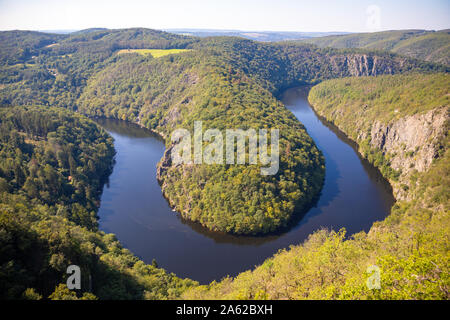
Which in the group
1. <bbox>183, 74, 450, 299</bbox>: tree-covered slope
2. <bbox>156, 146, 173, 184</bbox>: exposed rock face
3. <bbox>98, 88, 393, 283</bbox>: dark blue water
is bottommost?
<bbox>98, 88, 393, 283</bbox>: dark blue water

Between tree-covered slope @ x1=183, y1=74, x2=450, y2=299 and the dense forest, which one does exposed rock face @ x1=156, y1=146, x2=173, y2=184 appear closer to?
the dense forest

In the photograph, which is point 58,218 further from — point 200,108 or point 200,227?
point 200,108

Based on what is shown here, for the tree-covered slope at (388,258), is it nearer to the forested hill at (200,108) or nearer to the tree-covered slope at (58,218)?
the tree-covered slope at (58,218)

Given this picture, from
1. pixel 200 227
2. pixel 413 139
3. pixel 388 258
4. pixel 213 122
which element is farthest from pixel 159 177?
pixel 413 139

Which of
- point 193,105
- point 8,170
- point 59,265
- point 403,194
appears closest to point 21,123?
point 8,170

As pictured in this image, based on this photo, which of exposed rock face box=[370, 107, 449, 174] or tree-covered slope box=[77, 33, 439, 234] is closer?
tree-covered slope box=[77, 33, 439, 234]

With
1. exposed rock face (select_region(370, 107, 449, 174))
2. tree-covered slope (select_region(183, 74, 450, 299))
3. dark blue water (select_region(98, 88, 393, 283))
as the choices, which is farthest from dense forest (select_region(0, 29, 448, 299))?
exposed rock face (select_region(370, 107, 449, 174))

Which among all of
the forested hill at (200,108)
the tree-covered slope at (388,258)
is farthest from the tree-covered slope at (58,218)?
the forested hill at (200,108)
